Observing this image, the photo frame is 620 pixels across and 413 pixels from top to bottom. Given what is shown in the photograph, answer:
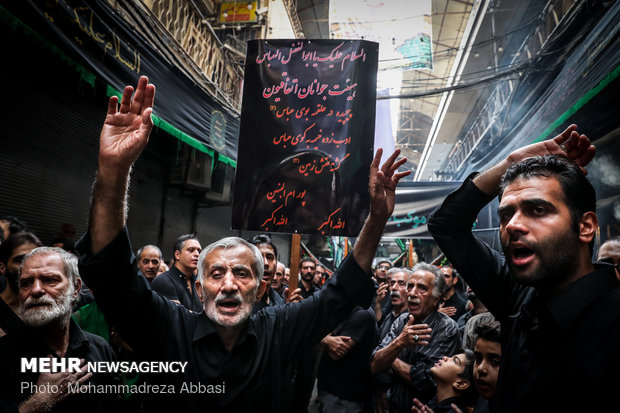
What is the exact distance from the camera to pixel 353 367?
10.3 ft

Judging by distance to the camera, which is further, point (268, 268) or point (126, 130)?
point (268, 268)

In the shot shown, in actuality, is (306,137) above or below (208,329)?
above

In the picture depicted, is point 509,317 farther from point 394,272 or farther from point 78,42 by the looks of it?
point 78,42

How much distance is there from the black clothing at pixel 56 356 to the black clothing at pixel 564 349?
6.64 feet

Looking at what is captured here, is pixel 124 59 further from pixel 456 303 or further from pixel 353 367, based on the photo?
pixel 456 303

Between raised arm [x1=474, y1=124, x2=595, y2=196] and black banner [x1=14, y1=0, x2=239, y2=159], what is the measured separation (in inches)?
129

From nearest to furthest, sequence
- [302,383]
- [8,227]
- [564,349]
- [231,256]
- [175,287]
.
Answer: [564,349] → [231,256] → [302,383] → [8,227] → [175,287]

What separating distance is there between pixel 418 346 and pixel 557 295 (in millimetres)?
1963

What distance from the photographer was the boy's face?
1953 mm

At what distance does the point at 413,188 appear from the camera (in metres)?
6.65

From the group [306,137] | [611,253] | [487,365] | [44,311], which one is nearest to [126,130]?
[44,311]

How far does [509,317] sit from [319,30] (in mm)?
13279

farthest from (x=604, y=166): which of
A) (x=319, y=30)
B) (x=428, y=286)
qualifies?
(x=319, y=30)

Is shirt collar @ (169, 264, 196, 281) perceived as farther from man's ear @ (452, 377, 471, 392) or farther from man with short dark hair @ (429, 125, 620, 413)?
man with short dark hair @ (429, 125, 620, 413)
